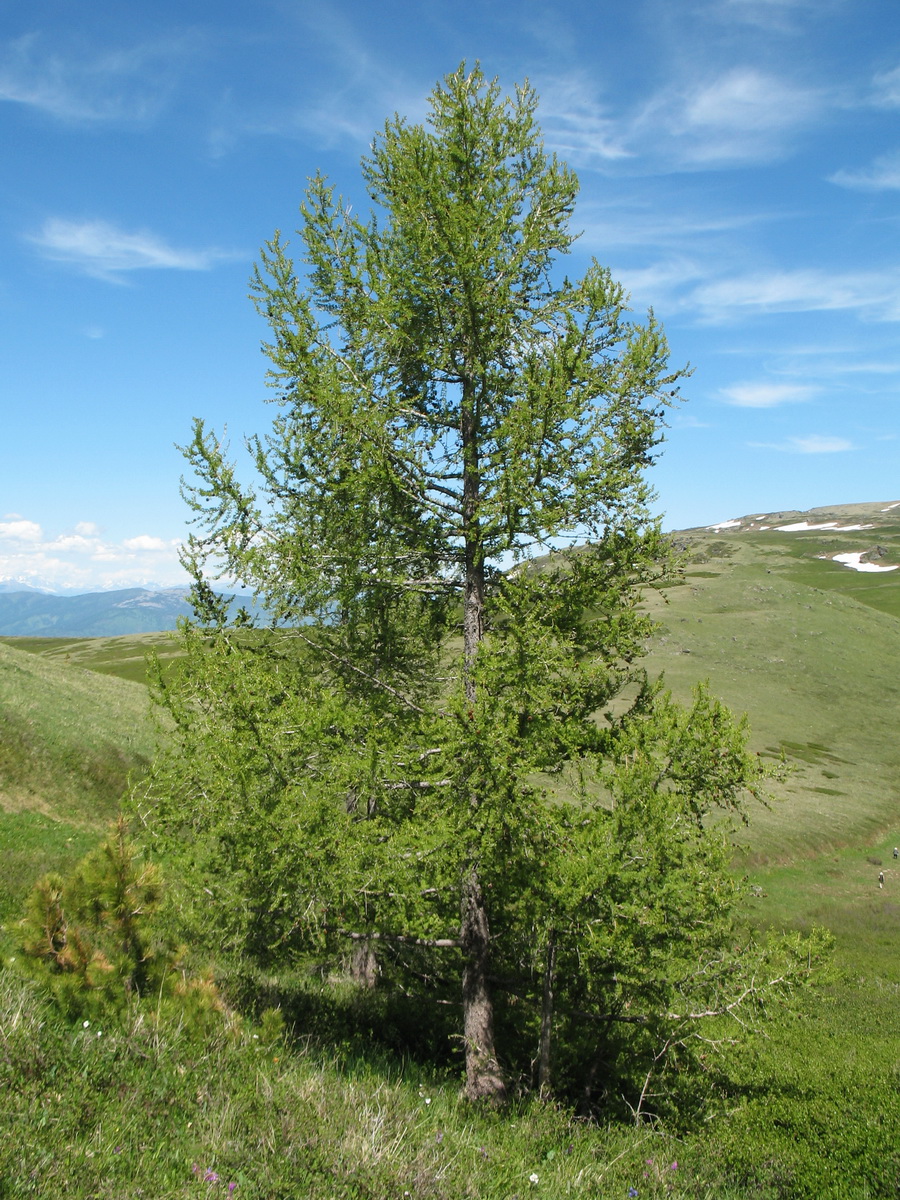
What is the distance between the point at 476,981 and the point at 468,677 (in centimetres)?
396

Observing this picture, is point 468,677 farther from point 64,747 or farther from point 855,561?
point 855,561

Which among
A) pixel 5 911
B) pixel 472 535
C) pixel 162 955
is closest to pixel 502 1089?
pixel 162 955

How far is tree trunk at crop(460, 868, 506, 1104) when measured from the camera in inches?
328

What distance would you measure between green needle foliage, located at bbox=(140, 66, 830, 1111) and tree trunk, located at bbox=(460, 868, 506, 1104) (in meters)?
0.04

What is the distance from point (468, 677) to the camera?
8.21 m

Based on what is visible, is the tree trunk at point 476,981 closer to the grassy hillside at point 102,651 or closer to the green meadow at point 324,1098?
the green meadow at point 324,1098

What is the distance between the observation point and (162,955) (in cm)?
787

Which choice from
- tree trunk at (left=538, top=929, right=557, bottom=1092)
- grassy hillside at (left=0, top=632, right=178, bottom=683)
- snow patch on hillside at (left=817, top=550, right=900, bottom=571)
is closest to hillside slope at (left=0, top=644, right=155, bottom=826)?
tree trunk at (left=538, top=929, right=557, bottom=1092)

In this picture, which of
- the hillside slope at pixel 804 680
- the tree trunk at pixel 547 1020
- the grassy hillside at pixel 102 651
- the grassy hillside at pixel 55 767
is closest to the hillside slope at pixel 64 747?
the grassy hillside at pixel 55 767

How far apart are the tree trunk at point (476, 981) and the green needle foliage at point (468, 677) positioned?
42mm

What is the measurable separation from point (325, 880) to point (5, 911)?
20.0ft

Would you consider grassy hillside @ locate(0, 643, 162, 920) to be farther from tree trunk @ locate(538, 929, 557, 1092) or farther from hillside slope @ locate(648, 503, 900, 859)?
hillside slope @ locate(648, 503, 900, 859)

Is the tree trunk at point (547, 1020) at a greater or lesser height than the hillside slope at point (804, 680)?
greater

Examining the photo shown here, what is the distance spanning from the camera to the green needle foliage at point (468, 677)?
732cm
